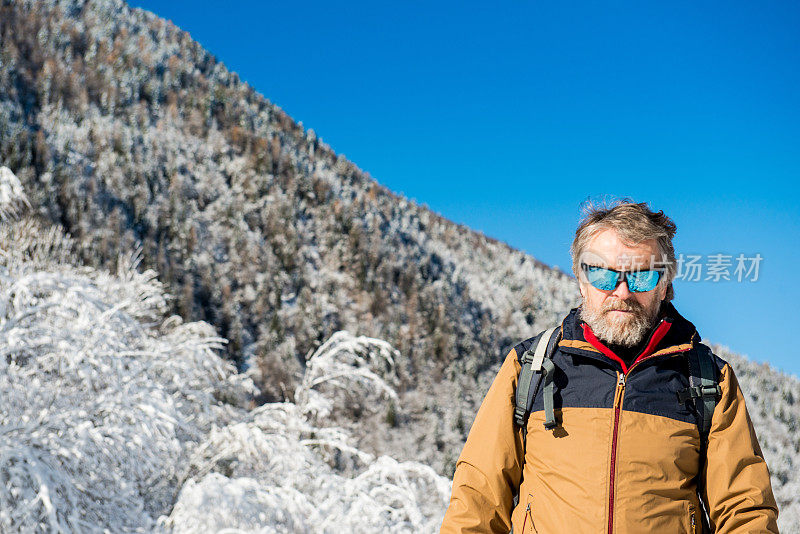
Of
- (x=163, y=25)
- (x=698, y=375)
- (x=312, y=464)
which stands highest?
(x=163, y=25)

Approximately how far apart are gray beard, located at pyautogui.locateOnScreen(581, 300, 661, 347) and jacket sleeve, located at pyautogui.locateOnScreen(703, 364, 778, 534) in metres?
0.31

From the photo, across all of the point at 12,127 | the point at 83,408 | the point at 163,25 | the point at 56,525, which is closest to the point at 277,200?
the point at 12,127

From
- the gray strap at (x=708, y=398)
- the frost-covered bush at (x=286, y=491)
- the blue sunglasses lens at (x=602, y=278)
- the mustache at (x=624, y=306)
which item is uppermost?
the blue sunglasses lens at (x=602, y=278)

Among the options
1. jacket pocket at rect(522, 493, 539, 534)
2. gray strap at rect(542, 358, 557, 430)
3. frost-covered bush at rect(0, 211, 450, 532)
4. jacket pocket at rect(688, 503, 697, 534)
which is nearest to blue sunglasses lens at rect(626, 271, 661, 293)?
gray strap at rect(542, 358, 557, 430)

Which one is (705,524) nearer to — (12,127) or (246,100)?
(12,127)

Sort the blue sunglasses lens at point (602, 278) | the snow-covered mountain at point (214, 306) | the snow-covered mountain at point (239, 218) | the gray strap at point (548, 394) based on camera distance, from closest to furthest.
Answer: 1. the gray strap at point (548, 394)
2. the blue sunglasses lens at point (602, 278)
3. the snow-covered mountain at point (214, 306)
4. the snow-covered mountain at point (239, 218)

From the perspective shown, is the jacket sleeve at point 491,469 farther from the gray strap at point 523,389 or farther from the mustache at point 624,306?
the mustache at point 624,306

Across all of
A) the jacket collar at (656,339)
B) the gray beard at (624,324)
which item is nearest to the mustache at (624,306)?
the gray beard at (624,324)

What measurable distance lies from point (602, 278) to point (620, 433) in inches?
21.5

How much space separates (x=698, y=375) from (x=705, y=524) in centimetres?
51

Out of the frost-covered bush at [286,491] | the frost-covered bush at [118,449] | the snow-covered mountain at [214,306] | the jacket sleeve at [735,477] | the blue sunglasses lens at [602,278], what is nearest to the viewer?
the jacket sleeve at [735,477]

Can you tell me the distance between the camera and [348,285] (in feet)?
90.7

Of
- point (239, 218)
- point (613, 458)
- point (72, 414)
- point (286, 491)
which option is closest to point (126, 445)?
point (72, 414)

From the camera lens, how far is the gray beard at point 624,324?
1.95m
